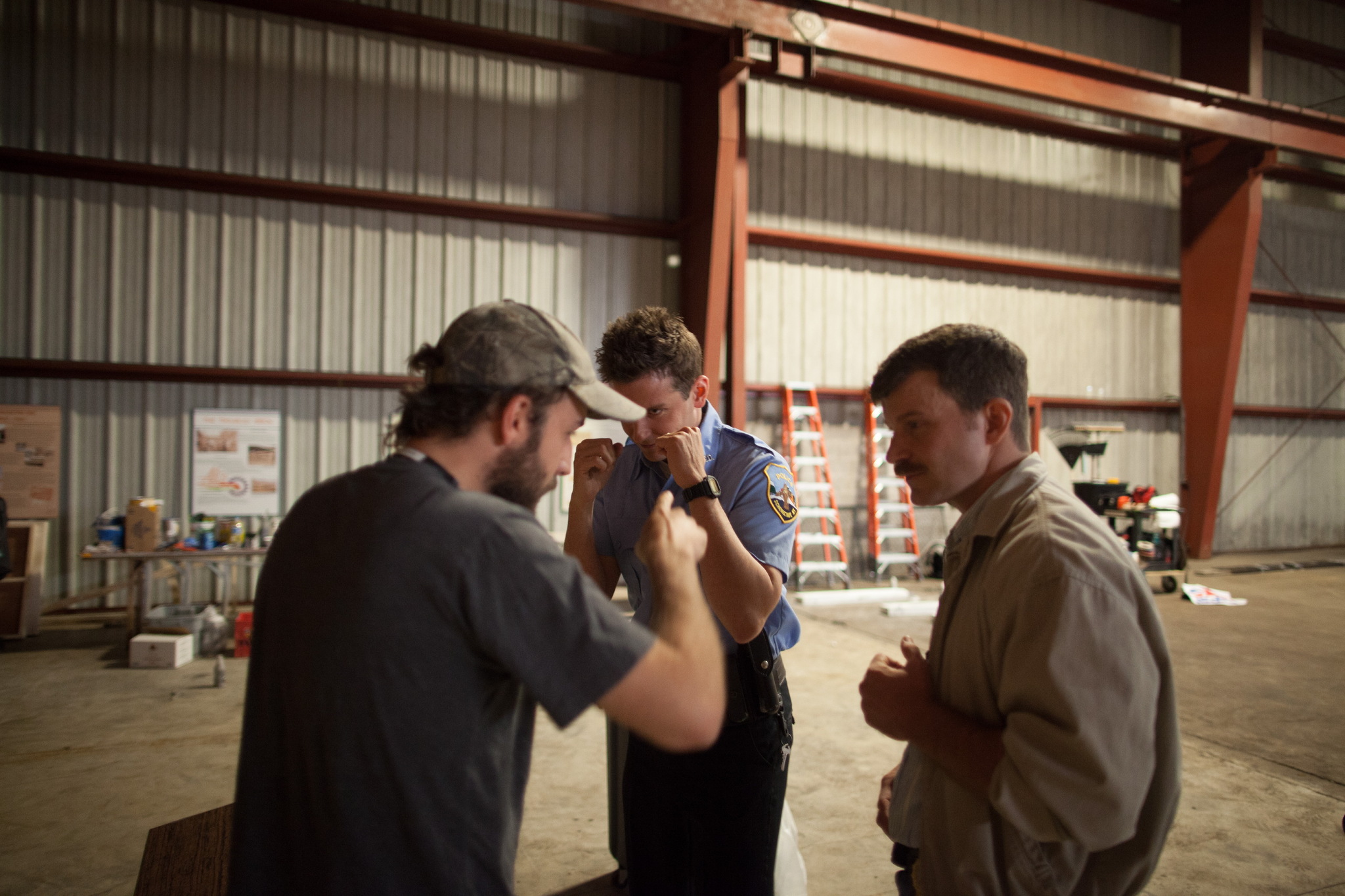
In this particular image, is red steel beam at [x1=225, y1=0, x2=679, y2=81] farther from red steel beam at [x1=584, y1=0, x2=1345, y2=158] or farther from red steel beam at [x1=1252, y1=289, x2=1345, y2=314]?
red steel beam at [x1=1252, y1=289, x2=1345, y2=314]

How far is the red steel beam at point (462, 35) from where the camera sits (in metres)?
7.75

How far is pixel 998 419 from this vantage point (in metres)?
1.43

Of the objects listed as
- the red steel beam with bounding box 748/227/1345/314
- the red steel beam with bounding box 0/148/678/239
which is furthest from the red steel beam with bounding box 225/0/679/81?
the red steel beam with bounding box 748/227/1345/314

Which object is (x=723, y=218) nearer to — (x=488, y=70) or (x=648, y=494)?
(x=488, y=70)

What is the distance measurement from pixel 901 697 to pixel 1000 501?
39 centimetres

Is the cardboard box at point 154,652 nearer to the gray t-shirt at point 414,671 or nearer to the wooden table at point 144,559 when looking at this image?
the wooden table at point 144,559

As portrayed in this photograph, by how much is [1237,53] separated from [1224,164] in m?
1.46

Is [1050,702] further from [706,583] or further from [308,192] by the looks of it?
[308,192]

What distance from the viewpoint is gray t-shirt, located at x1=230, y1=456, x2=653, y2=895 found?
99cm

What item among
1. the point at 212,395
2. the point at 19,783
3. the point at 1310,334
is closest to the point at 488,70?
the point at 212,395

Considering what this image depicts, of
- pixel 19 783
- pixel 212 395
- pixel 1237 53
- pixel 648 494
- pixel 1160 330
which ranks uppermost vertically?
pixel 1237 53

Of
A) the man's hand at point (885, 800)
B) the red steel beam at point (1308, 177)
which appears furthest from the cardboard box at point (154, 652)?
the red steel beam at point (1308, 177)

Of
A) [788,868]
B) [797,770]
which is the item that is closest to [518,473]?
[788,868]

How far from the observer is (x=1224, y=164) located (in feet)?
36.4
